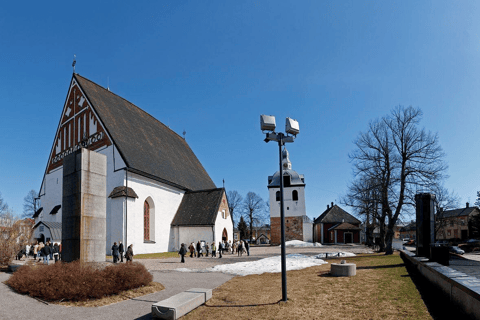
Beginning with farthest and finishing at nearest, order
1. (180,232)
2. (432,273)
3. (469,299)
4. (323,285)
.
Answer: (180,232) < (323,285) < (432,273) < (469,299)

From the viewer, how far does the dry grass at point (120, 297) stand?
382 inches

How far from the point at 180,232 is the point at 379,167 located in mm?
20052

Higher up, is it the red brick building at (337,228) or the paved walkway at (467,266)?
the paved walkway at (467,266)

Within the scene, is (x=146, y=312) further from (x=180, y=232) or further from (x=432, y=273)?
(x=180, y=232)

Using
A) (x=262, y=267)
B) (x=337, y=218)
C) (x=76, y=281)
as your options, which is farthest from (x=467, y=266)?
(x=337, y=218)

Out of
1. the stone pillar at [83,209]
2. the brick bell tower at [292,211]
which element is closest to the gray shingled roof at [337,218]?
the brick bell tower at [292,211]

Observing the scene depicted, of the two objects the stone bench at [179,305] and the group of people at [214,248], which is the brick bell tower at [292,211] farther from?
the stone bench at [179,305]

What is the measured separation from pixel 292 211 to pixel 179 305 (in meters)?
57.3

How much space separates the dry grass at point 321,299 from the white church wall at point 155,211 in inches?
698

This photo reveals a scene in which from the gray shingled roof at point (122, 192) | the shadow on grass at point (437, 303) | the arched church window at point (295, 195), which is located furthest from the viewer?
the arched church window at point (295, 195)

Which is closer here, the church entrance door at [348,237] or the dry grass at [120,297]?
the dry grass at [120,297]

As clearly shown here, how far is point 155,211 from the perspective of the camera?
33250 mm

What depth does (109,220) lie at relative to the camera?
29.0 metres

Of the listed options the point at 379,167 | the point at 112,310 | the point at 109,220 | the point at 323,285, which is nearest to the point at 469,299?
the point at 323,285
